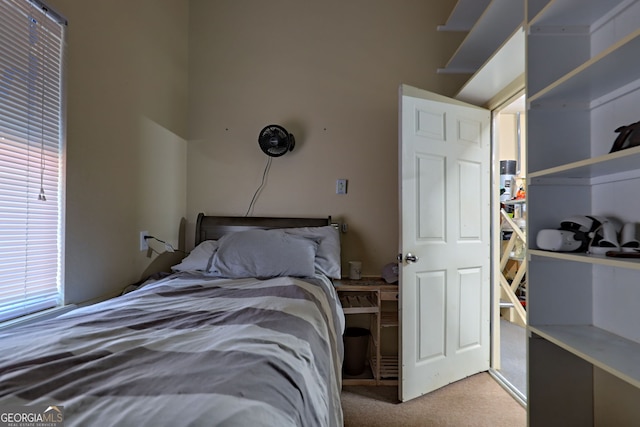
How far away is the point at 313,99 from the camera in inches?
102

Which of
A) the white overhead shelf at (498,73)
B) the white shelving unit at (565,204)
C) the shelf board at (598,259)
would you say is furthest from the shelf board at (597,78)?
the shelf board at (598,259)

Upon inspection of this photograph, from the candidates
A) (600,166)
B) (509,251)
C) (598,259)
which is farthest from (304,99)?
(509,251)

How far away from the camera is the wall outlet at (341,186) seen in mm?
2551

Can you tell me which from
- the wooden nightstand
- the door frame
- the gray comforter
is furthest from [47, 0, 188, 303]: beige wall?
the door frame

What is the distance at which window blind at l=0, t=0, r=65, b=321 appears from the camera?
1224 mm

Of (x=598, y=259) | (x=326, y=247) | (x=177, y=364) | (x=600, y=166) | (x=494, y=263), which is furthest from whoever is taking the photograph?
(x=494, y=263)

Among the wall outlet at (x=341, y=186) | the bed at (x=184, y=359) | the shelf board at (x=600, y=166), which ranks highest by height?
the wall outlet at (x=341, y=186)

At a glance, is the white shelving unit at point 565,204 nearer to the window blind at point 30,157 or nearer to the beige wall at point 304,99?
the beige wall at point 304,99

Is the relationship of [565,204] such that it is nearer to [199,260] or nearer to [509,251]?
[199,260]

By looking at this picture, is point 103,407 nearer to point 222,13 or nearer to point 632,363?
point 632,363

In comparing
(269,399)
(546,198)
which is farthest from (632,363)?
(269,399)

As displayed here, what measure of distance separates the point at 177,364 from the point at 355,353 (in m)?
1.76

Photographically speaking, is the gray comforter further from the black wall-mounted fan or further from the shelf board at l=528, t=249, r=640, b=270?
the black wall-mounted fan

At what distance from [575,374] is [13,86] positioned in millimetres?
2611
